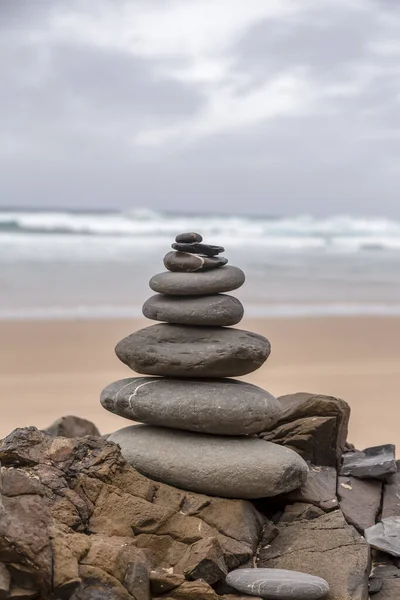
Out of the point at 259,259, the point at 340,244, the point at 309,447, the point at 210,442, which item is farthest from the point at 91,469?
the point at 340,244

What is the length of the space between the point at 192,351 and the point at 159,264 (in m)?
18.0

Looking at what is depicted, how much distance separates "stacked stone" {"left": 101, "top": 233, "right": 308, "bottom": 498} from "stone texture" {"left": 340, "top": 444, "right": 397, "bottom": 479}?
748 mm

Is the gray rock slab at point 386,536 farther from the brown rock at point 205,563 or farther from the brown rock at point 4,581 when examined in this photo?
the brown rock at point 4,581

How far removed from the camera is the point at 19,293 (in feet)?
56.7

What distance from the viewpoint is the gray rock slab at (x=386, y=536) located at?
17.9ft

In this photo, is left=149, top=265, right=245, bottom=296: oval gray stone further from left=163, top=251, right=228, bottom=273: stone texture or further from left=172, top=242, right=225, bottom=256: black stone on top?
left=172, top=242, right=225, bottom=256: black stone on top

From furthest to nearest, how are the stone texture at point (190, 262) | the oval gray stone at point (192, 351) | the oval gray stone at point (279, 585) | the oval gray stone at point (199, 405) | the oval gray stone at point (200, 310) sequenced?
the stone texture at point (190, 262) → the oval gray stone at point (200, 310) → the oval gray stone at point (192, 351) → the oval gray stone at point (199, 405) → the oval gray stone at point (279, 585)

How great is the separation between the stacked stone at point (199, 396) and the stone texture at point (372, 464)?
2.45 feet

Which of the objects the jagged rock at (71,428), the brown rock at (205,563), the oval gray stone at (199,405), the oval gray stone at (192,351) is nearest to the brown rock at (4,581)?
the brown rock at (205,563)

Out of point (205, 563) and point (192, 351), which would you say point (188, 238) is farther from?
point (205, 563)

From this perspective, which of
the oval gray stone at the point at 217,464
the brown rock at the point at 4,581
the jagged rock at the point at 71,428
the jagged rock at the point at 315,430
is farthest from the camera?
the jagged rock at the point at 71,428

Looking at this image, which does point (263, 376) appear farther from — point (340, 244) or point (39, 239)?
point (340, 244)

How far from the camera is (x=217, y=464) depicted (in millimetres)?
5621

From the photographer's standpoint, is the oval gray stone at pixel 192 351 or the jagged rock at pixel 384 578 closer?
the jagged rock at pixel 384 578
